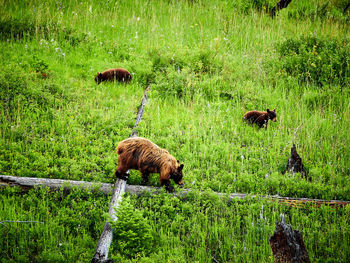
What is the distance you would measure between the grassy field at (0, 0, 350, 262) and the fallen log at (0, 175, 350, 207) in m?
0.13

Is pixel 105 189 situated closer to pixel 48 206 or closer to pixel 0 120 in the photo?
pixel 48 206

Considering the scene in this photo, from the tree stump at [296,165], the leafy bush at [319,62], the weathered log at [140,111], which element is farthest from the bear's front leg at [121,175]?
the leafy bush at [319,62]

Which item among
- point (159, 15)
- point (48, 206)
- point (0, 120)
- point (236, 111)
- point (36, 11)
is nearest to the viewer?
point (48, 206)

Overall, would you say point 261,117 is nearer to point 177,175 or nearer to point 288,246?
point 177,175

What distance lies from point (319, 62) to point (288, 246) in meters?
7.45

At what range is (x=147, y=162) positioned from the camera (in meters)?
5.05

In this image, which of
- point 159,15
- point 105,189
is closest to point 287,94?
point 105,189

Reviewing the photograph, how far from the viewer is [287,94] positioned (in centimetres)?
843

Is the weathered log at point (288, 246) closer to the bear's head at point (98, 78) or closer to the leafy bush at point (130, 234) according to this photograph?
the leafy bush at point (130, 234)

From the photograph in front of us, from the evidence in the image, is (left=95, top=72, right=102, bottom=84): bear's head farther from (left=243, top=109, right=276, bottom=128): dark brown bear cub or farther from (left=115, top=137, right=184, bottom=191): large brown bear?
(left=243, top=109, right=276, bottom=128): dark brown bear cub

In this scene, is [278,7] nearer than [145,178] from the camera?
No


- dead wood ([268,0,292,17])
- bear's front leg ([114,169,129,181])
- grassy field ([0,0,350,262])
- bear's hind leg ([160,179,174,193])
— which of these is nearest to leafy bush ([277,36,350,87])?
grassy field ([0,0,350,262])

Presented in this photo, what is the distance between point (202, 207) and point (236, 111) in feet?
11.8

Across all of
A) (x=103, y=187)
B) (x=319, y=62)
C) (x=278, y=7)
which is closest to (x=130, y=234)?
(x=103, y=187)
